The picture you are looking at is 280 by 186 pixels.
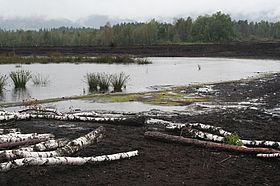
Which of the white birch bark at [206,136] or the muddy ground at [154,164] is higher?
the white birch bark at [206,136]

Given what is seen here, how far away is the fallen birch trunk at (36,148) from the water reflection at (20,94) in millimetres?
12697

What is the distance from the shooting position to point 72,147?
8.87 meters

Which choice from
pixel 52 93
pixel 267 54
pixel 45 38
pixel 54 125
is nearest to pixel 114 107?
pixel 54 125

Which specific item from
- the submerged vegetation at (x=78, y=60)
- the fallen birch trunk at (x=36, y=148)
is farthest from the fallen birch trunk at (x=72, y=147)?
the submerged vegetation at (x=78, y=60)

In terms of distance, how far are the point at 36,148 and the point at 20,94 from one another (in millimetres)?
15068

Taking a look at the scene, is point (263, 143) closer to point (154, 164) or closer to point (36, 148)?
point (154, 164)

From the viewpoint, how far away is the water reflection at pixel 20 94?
21645mm

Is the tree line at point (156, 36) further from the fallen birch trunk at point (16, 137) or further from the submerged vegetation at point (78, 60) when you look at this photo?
the fallen birch trunk at point (16, 137)

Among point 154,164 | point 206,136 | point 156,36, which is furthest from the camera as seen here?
point 156,36

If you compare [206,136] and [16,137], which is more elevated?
[16,137]

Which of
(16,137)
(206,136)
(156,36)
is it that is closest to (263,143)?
(206,136)

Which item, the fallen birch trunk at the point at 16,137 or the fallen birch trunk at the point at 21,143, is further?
the fallen birch trunk at the point at 16,137

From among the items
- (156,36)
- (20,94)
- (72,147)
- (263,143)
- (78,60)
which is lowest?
(20,94)

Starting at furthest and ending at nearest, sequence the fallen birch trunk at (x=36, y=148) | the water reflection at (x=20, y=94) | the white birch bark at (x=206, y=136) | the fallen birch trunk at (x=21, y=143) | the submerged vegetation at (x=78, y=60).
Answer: the submerged vegetation at (x=78, y=60) < the water reflection at (x=20, y=94) < the white birch bark at (x=206, y=136) < the fallen birch trunk at (x=21, y=143) < the fallen birch trunk at (x=36, y=148)
